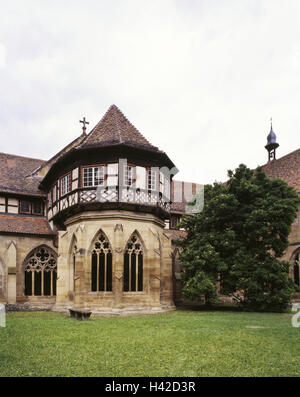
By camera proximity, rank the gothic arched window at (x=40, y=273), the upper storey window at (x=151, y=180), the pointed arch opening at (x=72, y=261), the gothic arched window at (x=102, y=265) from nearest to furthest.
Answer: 1. the gothic arched window at (x=102, y=265)
2. the upper storey window at (x=151, y=180)
3. the pointed arch opening at (x=72, y=261)
4. the gothic arched window at (x=40, y=273)

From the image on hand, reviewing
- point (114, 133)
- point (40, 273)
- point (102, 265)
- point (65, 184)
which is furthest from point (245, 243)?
point (40, 273)

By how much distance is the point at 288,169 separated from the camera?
1248 inches

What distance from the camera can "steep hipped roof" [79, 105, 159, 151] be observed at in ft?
72.1

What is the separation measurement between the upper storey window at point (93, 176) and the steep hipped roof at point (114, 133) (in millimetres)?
1417

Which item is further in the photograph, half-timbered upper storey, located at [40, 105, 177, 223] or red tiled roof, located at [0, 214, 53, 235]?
red tiled roof, located at [0, 214, 53, 235]

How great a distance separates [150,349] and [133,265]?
1164cm

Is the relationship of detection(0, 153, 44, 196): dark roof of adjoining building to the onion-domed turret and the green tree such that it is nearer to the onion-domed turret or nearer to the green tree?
the green tree

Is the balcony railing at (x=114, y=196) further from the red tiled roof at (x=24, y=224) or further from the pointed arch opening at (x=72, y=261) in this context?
the red tiled roof at (x=24, y=224)

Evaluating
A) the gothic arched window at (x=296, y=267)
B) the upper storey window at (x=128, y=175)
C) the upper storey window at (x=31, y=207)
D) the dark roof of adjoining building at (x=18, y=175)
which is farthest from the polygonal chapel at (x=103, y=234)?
the gothic arched window at (x=296, y=267)

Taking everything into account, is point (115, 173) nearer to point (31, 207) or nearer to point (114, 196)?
point (114, 196)

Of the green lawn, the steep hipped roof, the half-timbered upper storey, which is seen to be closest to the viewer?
the green lawn

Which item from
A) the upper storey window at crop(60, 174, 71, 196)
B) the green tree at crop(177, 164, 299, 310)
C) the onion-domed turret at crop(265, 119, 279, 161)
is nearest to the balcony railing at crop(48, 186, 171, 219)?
the upper storey window at crop(60, 174, 71, 196)

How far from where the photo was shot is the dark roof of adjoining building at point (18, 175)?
27641 millimetres

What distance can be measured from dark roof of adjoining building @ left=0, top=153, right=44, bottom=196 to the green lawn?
14420 millimetres
